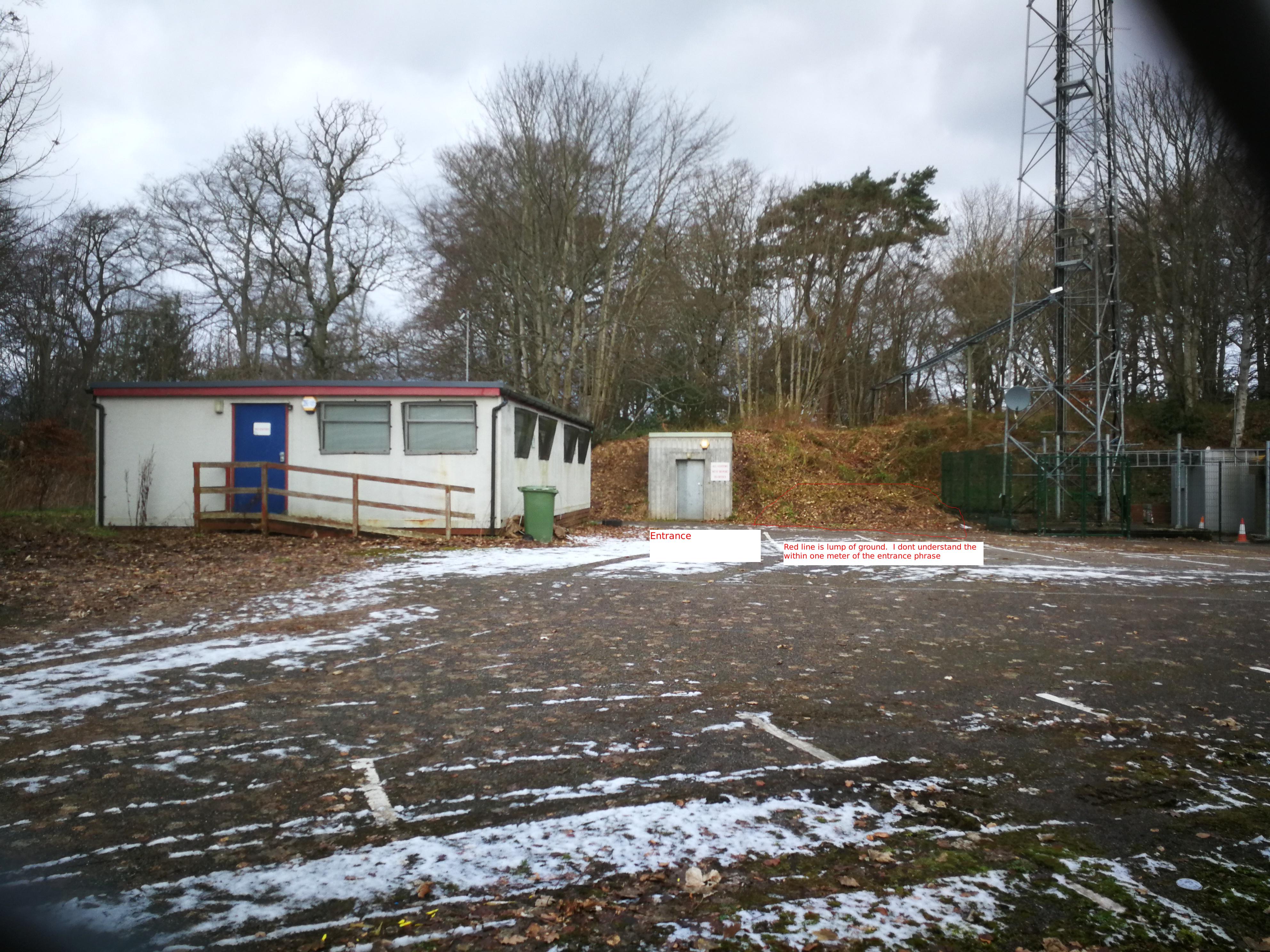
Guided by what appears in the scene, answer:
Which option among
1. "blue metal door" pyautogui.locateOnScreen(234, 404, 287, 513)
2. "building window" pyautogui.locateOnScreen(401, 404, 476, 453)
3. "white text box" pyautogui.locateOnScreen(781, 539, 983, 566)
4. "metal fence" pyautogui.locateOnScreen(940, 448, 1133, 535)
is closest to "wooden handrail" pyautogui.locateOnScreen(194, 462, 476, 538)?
"blue metal door" pyautogui.locateOnScreen(234, 404, 287, 513)

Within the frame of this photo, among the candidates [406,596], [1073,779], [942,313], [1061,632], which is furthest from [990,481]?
[1073,779]

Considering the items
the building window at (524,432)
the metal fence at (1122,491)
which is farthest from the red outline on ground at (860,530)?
the building window at (524,432)

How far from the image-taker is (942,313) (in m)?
32.6

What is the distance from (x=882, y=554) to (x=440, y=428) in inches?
333

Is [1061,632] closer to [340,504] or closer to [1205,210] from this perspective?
[1205,210]

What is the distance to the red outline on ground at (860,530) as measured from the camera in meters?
20.6

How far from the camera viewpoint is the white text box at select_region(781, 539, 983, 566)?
13.7m

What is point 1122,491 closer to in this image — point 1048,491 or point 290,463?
point 1048,491

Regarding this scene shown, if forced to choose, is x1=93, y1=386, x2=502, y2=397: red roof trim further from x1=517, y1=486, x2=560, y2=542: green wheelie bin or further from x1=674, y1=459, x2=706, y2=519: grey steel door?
x1=674, y1=459, x2=706, y2=519: grey steel door

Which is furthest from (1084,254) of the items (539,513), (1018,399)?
(539,513)

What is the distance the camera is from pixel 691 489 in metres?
25.4

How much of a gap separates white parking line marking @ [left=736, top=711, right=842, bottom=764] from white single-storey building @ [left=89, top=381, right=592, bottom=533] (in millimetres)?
11844

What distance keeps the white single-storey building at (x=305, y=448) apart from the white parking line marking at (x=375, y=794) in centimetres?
1217

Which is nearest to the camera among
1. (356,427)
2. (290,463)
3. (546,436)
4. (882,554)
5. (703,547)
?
(703,547)
